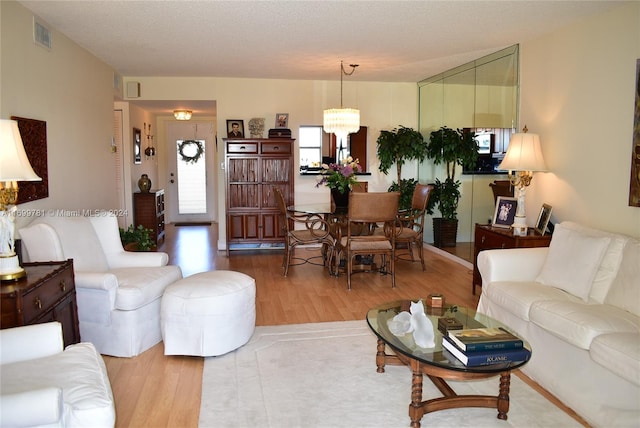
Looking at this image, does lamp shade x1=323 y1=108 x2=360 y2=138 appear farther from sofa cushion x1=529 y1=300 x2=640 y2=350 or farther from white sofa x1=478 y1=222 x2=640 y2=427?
sofa cushion x1=529 y1=300 x2=640 y2=350

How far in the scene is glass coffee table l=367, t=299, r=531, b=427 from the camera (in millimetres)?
2309

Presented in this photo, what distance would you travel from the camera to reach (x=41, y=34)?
4.07 metres

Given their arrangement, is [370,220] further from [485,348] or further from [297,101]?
[297,101]

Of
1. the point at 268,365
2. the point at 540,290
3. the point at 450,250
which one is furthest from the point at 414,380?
the point at 450,250

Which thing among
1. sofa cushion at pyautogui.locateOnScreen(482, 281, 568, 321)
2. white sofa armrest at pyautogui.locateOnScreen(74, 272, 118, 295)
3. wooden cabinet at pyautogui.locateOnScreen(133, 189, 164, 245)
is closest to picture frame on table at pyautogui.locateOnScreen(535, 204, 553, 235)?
sofa cushion at pyautogui.locateOnScreen(482, 281, 568, 321)

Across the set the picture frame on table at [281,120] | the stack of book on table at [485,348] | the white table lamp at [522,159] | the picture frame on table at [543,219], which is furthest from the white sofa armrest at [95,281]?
the picture frame on table at [281,120]

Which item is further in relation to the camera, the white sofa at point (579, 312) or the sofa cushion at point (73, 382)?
the white sofa at point (579, 312)

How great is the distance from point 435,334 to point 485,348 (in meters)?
0.37

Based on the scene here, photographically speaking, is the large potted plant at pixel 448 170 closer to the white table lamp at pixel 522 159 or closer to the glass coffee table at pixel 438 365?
the white table lamp at pixel 522 159

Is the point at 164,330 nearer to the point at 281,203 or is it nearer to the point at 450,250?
the point at 281,203

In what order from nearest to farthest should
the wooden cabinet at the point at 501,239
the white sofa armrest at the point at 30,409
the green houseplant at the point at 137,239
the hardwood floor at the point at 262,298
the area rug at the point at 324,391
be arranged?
1. the white sofa armrest at the point at 30,409
2. the area rug at the point at 324,391
3. the hardwood floor at the point at 262,298
4. the wooden cabinet at the point at 501,239
5. the green houseplant at the point at 137,239

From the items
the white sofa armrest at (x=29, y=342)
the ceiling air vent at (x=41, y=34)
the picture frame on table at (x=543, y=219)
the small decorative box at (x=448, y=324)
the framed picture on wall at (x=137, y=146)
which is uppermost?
the ceiling air vent at (x=41, y=34)

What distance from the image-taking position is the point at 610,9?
3.78 meters

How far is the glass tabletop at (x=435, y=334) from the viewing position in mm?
2316
